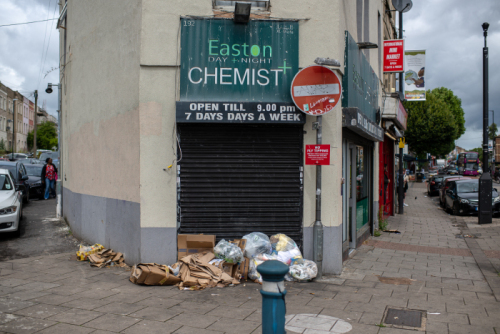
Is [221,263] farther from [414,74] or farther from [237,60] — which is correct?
[414,74]

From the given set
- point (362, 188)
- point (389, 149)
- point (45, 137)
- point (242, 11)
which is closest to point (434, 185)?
point (389, 149)

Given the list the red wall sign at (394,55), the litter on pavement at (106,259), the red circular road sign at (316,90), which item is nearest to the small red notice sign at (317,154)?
the red circular road sign at (316,90)

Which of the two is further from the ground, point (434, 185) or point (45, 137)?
point (45, 137)

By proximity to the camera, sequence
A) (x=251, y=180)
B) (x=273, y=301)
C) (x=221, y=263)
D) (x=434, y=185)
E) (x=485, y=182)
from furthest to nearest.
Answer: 1. (x=434, y=185)
2. (x=485, y=182)
3. (x=251, y=180)
4. (x=221, y=263)
5. (x=273, y=301)

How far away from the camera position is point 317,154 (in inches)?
261

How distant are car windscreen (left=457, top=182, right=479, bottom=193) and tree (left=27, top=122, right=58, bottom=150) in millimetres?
61430

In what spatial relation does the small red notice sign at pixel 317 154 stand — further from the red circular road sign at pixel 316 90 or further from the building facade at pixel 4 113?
the building facade at pixel 4 113

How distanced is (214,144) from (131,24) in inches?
96.6

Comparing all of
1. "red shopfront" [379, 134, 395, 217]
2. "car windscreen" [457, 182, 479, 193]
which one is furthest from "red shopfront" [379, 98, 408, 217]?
"car windscreen" [457, 182, 479, 193]

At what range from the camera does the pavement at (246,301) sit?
15.4 feet

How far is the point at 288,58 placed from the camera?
703cm

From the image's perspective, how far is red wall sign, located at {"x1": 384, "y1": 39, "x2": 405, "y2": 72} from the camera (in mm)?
13477

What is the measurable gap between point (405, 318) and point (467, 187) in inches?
593

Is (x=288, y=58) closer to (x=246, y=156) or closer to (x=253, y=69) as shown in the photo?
(x=253, y=69)
